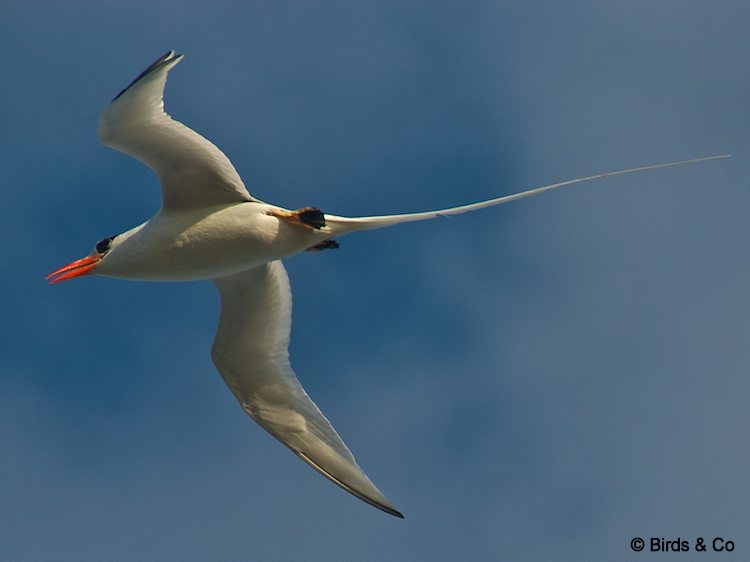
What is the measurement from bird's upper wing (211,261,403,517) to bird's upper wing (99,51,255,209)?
5.37 ft

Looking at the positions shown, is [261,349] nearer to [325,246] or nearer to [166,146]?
[325,246]

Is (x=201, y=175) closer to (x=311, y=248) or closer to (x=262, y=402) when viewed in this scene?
(x=311, y=248)

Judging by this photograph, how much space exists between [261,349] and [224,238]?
7.40 ft

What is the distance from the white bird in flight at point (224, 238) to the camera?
11.7 meters

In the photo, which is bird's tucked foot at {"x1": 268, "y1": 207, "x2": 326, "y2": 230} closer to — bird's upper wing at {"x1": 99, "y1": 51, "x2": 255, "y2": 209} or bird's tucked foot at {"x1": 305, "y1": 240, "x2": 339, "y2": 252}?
bird's tucked foot at {"x1": 305, "y1": 240, "x2": 339, "y2": 252}

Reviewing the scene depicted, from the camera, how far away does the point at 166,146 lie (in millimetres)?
12031

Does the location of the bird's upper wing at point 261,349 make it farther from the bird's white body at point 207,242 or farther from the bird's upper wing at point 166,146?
the bird's upper wing at point 166,146

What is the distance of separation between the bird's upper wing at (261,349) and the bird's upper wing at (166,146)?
164cm

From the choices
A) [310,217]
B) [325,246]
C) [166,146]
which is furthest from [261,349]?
[166,146]

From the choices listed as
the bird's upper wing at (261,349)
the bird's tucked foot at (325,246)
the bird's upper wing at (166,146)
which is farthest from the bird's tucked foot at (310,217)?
the bird's upper wing at (261,349)

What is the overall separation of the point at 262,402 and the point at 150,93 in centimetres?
468

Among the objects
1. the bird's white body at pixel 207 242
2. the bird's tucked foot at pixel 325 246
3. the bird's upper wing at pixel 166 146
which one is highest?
the bird's upper wing at pixel 166 146

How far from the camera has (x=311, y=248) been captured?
12.8 metres

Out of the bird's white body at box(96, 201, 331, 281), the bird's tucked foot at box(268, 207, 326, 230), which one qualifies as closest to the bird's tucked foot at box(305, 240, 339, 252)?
the bird's white body at box(96, 201, 331, 281)
